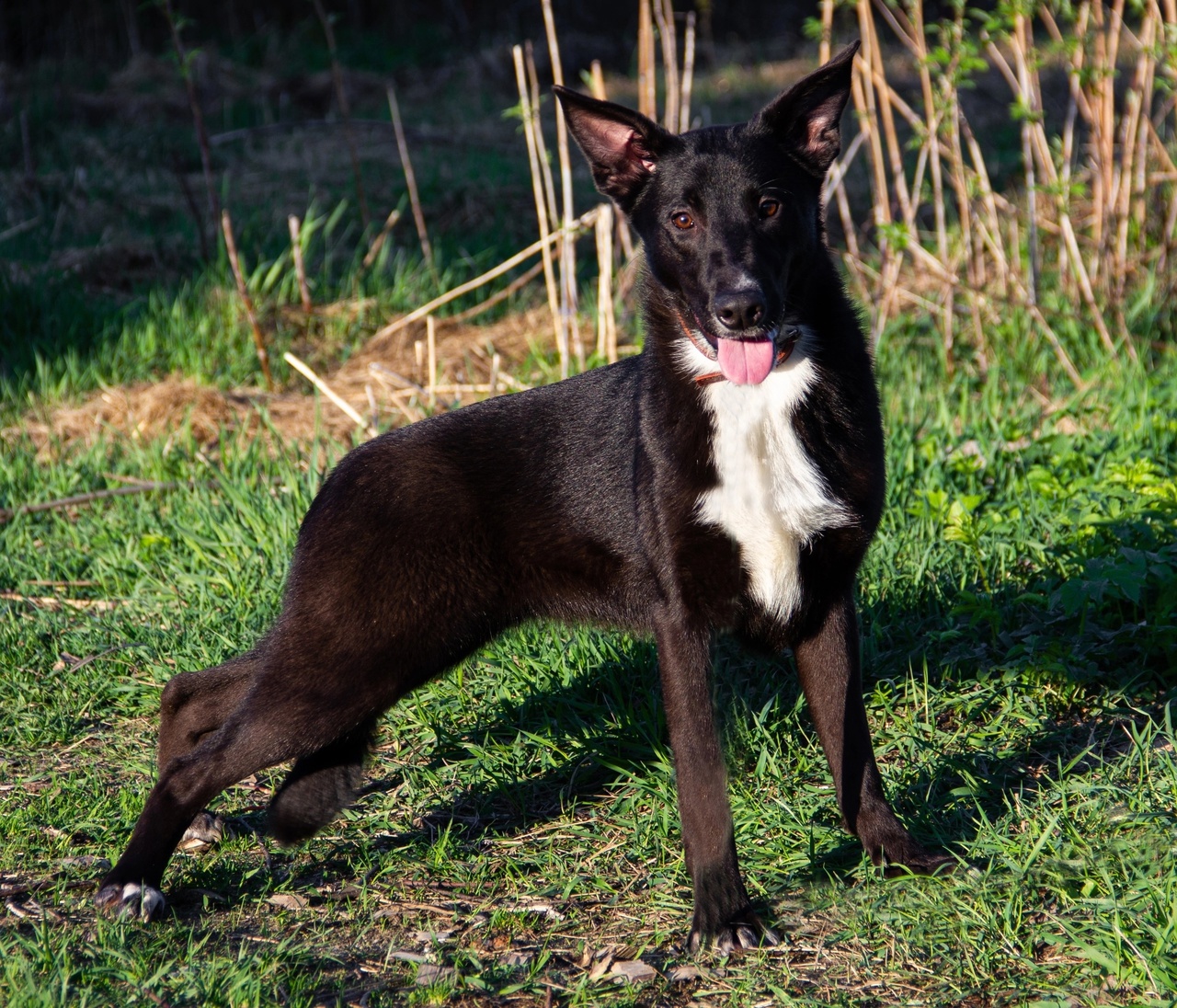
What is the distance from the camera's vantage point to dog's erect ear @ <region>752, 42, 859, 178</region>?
9.21 feet

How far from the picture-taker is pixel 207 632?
4.02 metres

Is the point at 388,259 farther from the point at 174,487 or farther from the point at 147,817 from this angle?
the point at 147,817

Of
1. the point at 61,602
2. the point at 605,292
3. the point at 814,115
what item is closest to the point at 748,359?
the point at 814,115

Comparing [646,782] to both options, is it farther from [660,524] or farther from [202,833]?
[202,833]

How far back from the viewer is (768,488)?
270cm

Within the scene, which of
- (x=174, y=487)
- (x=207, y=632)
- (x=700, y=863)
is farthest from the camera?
(x=174, y=487)

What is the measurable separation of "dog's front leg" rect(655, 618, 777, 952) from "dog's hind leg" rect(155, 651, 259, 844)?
44.9 inches

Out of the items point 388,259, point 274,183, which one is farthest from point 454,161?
point 388,259

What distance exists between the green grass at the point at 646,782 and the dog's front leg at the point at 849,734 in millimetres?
110

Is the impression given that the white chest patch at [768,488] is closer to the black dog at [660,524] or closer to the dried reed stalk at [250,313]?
the black dog at [660,524]

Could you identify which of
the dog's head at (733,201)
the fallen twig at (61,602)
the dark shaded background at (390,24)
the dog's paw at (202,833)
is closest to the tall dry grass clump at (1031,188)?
the dog's head at (733,201)

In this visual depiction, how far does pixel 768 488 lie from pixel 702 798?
687mm

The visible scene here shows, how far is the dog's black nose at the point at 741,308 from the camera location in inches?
101

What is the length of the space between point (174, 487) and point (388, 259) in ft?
8.07
